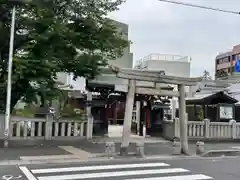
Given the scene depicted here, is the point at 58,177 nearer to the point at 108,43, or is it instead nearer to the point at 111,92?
the point at 108,43

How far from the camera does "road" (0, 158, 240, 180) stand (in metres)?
9.73

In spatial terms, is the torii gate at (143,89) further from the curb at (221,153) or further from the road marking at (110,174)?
the road marking at (110,174)

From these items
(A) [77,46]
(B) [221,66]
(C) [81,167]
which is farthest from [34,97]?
(B) [221,66]

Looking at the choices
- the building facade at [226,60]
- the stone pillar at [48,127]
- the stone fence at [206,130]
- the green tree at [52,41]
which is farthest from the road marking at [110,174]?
the building facade at [226,60]

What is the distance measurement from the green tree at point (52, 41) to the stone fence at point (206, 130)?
5628 mm

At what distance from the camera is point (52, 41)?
15.7 meters

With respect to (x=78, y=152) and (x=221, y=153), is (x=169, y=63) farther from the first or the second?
(x=78, y=152)

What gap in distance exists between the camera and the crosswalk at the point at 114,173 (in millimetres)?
9672

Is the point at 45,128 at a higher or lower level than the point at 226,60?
lower

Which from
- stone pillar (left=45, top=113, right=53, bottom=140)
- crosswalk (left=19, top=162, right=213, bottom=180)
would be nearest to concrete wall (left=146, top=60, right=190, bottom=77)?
stone pillar (left=45, top=113, right=53, bottom=140)

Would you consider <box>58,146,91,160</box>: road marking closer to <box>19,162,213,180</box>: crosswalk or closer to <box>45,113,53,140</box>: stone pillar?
<box>19,162,213,180</box>: crosswalk

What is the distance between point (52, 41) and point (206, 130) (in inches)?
416

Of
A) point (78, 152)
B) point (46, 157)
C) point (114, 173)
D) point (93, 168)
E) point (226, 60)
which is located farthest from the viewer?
point (226, 60)

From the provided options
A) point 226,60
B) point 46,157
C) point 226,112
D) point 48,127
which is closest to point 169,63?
point 226,112
